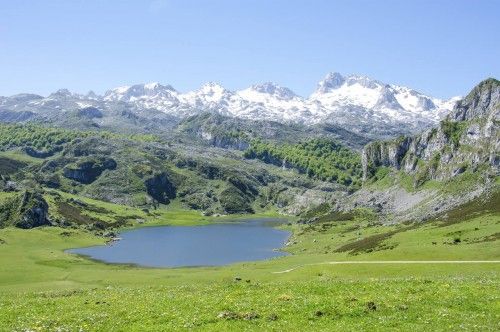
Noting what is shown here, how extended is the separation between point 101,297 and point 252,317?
19466mm

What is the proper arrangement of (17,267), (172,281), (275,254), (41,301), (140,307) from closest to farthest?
(140,307) → (41,301) → (172,281) → (17,267) → (275,254)

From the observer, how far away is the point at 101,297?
4638cm

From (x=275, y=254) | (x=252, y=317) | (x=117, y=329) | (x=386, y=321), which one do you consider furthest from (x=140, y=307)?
(x=275, y=254)

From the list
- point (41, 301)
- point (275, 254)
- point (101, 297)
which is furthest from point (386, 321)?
point (275, 254)

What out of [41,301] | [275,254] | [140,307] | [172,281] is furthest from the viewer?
[275,254]

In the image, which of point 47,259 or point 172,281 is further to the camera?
point 47,259

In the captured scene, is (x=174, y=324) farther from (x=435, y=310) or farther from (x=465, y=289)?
(x=465, y=289)

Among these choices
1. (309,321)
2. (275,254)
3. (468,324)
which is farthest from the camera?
(275,254)

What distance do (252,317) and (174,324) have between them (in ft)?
16.0

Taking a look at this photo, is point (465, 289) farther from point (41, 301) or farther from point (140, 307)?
point (41, 301)

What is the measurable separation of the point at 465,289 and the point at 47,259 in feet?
405

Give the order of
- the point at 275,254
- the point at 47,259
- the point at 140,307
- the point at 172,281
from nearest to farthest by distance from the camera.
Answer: the point at 140,307 → the point at 172,281 → the point at 47,259 → the point at 275,254

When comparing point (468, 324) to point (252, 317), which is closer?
point (468, 324)

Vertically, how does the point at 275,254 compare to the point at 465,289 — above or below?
below
